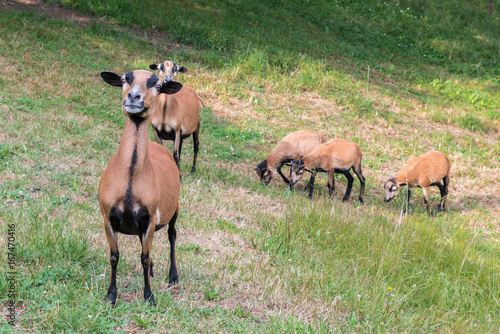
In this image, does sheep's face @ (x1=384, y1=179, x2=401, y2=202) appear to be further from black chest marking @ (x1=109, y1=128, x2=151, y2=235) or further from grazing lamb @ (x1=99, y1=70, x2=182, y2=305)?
black chest marking @ (x1=109, y1=128, x2=151, y2=235)

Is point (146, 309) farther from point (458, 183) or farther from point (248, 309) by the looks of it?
point (458, 183)

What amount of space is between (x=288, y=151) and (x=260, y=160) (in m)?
0.77

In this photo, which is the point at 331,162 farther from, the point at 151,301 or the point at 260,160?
the point at 151,301

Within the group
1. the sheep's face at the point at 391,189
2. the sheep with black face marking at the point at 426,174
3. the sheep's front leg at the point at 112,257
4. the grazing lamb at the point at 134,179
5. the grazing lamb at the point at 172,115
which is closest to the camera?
the grazing lamb at the point at 134,179

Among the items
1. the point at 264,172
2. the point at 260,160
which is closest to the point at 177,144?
the point at 264,172

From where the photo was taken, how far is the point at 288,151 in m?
11.3

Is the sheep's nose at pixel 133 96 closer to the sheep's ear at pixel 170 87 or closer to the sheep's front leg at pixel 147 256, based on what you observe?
the sheep's ear at pixel 170 87

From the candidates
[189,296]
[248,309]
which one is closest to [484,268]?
[248,309]

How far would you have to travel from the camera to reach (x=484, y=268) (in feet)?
22.3

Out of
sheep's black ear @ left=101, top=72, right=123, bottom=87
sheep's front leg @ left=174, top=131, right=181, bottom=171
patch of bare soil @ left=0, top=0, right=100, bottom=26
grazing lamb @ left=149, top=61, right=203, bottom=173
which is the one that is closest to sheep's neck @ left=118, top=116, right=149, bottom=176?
sheep's black ear @ left=101, top=72, right=123, bottom=87

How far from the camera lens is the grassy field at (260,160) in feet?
15.5

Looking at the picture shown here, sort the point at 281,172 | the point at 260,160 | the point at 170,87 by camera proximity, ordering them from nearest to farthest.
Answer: the point at 170,87 → the point at 281,172 → the point at 260,160

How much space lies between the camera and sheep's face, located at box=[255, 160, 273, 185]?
10.6 meters

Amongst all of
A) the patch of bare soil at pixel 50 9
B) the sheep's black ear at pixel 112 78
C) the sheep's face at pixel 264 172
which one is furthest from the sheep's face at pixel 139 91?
the patch of bare soil at pixel 50 9
